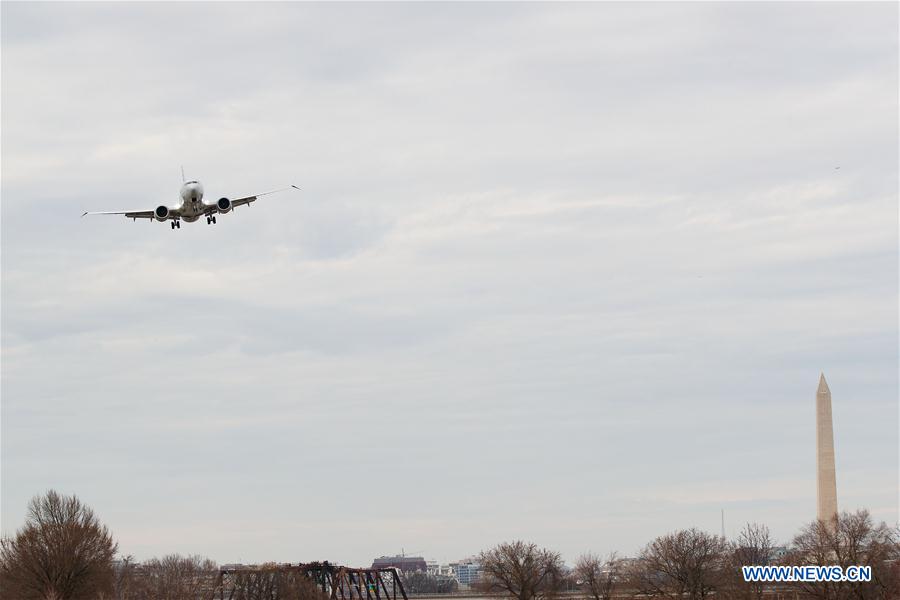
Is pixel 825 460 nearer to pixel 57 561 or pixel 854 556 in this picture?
pixel 854 556

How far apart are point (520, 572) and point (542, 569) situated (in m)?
7.06

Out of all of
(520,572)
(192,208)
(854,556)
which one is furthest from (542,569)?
(192,208)

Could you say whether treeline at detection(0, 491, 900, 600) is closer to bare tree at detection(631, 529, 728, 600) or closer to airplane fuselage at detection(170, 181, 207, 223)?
bare tree at detection(631, 529, 728, 600)

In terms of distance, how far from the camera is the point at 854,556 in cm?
13200

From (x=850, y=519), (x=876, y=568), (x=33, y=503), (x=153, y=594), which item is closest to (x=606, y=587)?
(x=850, y=519)

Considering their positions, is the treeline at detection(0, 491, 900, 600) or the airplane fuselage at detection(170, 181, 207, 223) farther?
the treeline at detection(0, 491, 900, 600)

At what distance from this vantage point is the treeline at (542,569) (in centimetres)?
13238

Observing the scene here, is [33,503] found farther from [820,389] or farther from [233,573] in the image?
[820,389]

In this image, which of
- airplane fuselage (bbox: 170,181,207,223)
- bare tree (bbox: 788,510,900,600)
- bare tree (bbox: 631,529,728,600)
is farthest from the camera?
bare tree (bbox: 631,529,728,600)

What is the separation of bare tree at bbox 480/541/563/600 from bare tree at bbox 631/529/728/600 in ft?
50.1

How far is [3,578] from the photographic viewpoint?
133 meters

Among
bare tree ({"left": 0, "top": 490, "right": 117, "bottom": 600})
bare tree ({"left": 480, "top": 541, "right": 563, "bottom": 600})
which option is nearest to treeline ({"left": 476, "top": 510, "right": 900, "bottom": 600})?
bare tree ({"left": 480, "top": 541, "right": 563, "bottom": 600})

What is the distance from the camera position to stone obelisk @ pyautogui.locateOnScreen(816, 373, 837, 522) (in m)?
189

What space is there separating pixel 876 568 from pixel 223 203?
75656 mm
